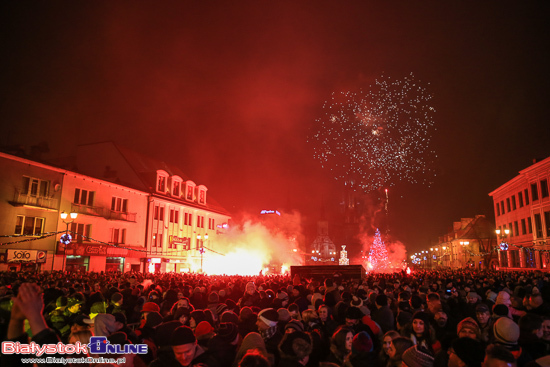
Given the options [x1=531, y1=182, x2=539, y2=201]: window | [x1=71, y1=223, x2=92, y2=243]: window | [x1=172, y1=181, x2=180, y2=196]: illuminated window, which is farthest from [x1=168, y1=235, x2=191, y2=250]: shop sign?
[x1=531, y1=182, x2=539, y2=201]: window

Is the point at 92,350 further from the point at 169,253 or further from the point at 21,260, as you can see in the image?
the point at 169,253

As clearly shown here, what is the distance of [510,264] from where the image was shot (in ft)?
146

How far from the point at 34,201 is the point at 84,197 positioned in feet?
15.3

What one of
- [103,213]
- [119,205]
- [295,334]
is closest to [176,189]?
[119,205]

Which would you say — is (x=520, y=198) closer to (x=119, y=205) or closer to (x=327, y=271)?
(x=327, y=271)

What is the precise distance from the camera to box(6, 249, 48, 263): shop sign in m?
24.0

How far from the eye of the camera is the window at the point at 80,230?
2908 centimetres

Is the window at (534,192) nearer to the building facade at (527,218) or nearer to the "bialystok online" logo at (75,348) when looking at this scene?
the building facade at (527,218)

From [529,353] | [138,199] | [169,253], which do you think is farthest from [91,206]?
[529,353]

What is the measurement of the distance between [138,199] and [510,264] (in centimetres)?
4399

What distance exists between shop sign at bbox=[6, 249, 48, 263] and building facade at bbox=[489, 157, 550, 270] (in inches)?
1407

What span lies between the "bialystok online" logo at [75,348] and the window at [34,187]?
2603 cm

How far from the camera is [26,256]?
2503 centimetres

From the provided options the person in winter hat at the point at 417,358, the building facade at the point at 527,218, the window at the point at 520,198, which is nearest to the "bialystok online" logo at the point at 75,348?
the person in winter hat at the point at 417,358
